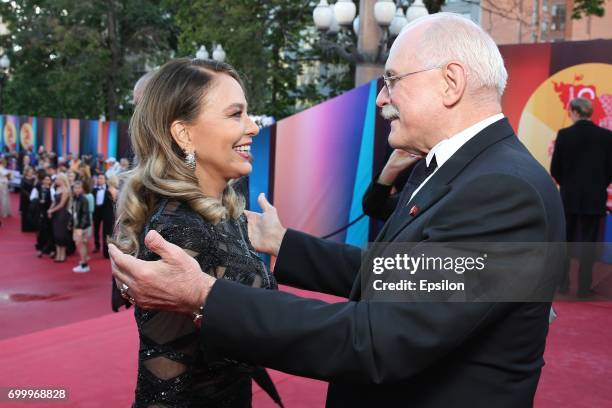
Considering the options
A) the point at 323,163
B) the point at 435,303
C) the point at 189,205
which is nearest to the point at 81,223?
the point at 323,163

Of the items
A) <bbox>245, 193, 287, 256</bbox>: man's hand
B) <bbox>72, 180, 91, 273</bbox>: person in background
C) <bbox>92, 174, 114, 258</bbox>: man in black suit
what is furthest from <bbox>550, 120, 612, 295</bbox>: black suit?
<bbox>92, 174, 114, 258</bbox>: man in black suit

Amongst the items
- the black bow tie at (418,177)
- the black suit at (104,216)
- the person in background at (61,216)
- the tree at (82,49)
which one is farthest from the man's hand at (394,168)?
the tree at (82,49)

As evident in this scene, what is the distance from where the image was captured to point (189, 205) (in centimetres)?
203

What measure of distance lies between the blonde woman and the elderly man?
0.36 m

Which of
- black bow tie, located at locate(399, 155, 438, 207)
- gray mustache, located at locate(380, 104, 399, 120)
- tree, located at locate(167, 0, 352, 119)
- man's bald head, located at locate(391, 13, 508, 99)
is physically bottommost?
black bow tie, located at locate(399, 155, 438, 207)

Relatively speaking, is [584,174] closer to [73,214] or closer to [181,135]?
[181,135]

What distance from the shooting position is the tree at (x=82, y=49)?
28078 millimetres

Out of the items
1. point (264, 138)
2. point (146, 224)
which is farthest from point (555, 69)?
point (146, 224)

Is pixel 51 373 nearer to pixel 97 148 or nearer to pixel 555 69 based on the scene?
pixel 555 69

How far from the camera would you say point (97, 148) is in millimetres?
22891

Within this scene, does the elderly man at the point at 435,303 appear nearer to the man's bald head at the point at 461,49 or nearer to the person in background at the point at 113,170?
the man's bald head at the point at 461,49

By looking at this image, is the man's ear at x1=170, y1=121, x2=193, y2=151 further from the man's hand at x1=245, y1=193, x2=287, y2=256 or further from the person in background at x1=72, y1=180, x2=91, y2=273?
the person in background at x1=72, y1=180, x2=91, y2=273

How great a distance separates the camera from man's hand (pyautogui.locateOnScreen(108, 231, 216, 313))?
1.46 m

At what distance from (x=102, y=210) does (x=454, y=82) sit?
1266cm
